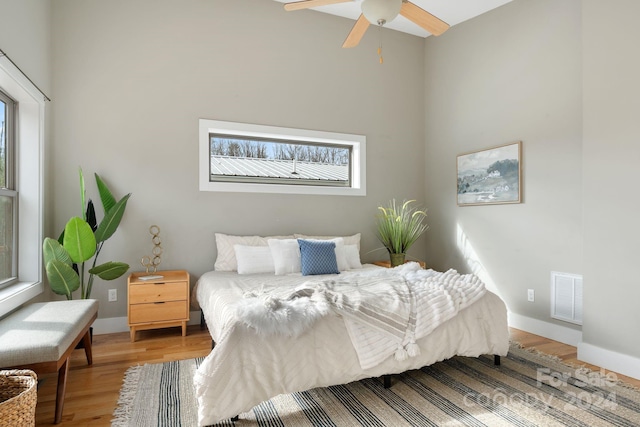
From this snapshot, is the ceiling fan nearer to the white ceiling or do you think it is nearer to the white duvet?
the white ceiling

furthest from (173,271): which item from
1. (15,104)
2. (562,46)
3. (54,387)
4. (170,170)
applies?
(562,46)

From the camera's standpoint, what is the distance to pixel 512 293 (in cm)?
389

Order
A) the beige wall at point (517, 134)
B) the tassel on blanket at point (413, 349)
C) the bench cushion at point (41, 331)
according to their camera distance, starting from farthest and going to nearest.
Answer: the beige wall at point (517, 134)
the tassel on blanket at point (413, 349)
the bench cushion at point (41, 331)

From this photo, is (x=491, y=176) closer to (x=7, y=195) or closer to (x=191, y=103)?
(x=191, y=103)

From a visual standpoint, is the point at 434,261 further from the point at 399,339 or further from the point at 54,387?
the point at 54,387

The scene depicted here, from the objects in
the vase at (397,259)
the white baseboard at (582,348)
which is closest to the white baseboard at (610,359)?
the white baseboard at (582,348)

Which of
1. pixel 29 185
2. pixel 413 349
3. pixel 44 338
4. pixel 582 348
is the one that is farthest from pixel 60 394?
pixel 582 348

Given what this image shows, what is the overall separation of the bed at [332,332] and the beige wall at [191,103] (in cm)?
122

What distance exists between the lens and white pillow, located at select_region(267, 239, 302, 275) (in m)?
3.62

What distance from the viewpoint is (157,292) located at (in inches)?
131

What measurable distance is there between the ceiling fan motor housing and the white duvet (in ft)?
5.66

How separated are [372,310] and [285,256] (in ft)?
4.94

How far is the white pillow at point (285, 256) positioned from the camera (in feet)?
11.9

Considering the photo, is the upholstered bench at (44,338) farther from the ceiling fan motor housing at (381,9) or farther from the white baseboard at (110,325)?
the ceiling fan motor housing at (381,9)
